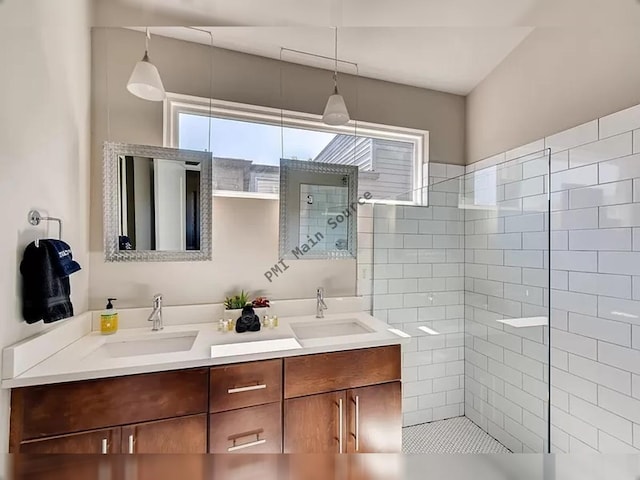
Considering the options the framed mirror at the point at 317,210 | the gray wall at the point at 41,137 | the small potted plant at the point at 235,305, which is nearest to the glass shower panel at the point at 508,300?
the framed mirror at the point at 317,210

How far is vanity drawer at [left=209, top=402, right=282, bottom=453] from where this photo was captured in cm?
117

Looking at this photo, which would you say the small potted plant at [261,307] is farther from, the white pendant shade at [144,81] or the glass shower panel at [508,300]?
the glass shower panel at [508,300]

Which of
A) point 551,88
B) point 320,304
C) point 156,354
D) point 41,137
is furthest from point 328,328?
point 551,88

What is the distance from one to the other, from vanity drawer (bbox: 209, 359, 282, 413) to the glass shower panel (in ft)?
4.82

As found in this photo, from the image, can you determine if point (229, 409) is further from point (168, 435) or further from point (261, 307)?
point (261, 307)

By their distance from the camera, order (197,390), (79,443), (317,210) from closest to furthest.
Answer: (79,443)
(197,390)
(317,210)

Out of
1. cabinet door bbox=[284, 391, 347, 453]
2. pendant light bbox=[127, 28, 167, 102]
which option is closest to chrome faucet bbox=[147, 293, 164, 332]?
cabinet door bbox=[284, 391, 347, 453]

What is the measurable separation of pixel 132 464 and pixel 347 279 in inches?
70.1

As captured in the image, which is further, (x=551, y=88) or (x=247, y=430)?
A: (x=551, y=88)

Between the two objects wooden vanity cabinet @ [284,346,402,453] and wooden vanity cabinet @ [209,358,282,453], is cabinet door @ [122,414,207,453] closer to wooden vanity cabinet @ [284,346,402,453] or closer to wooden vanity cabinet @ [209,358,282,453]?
wooden vanity cabinet @ [209,358,282,453]

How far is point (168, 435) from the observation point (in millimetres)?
1119

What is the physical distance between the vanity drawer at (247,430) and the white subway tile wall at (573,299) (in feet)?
4.86

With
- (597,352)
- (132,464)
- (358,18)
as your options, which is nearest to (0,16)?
(358,18)

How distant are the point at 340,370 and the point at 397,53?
1.73 m
